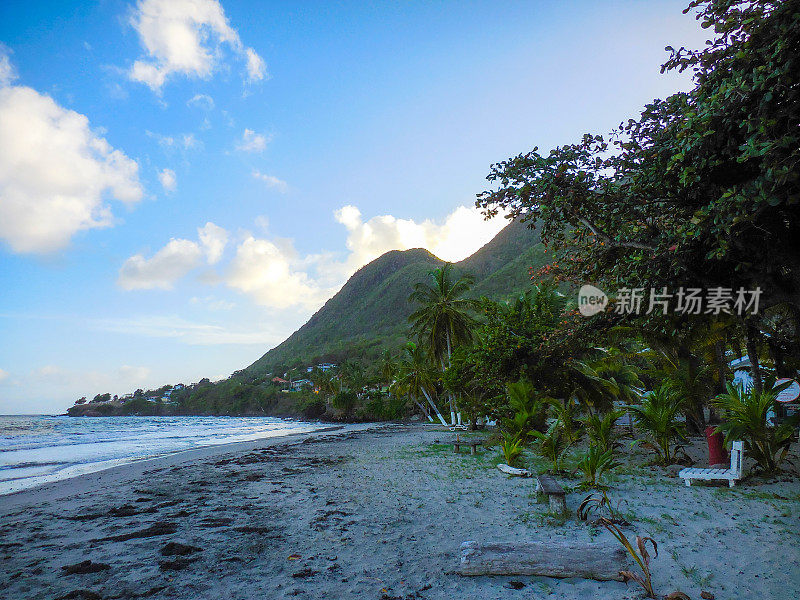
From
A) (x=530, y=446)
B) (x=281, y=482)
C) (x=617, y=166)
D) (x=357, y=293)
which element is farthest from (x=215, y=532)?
(x=357, y=293)

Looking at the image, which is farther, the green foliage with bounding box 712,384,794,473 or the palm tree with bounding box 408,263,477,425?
the palm tree with bounding box 408,263,477,425

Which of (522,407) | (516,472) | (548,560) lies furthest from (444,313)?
(548,560)

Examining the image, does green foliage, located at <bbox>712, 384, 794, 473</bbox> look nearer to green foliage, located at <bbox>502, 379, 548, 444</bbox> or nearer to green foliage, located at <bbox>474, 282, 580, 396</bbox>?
green foliage, located at <bbox>502, 379, 548, 444</bbox>

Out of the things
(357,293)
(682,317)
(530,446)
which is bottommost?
(530,446)

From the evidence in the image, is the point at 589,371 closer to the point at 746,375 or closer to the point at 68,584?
the point at 746,375

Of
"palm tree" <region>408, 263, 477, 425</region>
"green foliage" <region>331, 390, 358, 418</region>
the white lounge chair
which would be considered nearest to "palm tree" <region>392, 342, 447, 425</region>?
"palm tree" <region>408, 263, 477, 425</region>

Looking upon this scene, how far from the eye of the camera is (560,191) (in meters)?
6.05

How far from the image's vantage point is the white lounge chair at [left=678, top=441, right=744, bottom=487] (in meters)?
6.98

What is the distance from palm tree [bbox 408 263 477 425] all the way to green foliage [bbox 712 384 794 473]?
63.3 feet

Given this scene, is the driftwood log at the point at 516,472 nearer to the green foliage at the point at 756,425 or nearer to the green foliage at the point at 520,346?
the green foliage at the point at 756,425

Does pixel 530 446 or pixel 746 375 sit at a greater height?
pixel 746 375

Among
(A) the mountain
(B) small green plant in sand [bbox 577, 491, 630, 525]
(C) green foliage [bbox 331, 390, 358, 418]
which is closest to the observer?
(B) small green plant in sand [bbox 577, 491, 630, 525]

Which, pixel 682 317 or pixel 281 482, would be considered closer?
pixel 682 317

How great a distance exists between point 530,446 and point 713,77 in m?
11.9
